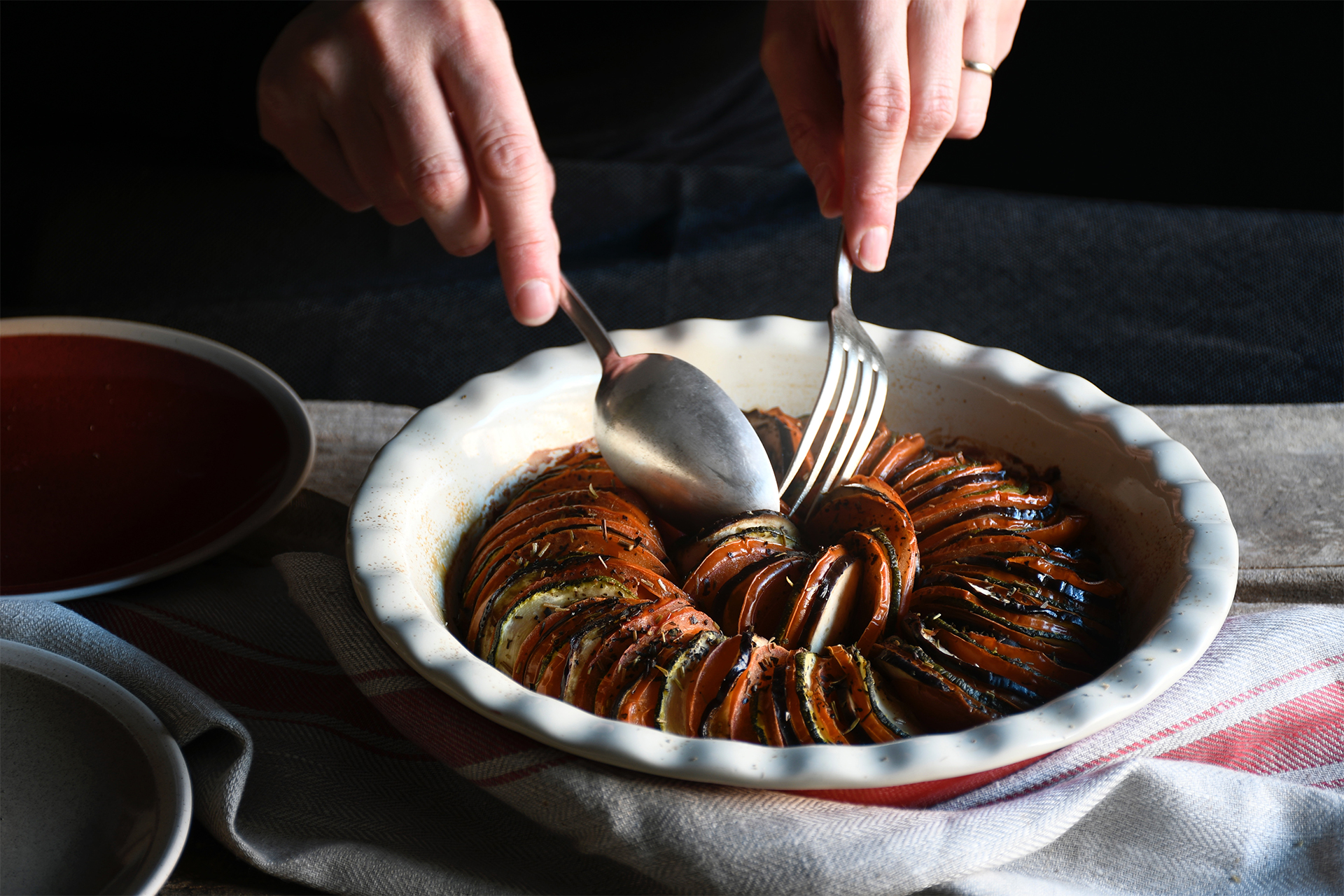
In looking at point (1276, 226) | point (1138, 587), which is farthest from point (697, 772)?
point (1276, 226)

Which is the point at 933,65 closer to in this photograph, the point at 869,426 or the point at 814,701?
the point at 869,426

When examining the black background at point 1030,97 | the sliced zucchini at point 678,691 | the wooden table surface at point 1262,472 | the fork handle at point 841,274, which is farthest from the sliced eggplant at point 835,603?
the black background at point 1030,97

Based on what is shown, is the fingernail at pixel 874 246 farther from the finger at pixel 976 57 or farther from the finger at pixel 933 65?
the finger at pixel 976 57

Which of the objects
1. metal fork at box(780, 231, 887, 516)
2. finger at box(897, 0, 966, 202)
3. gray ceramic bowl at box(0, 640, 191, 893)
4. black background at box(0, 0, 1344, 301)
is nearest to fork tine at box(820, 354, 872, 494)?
metal fork at box(780, 231, 887, 516)

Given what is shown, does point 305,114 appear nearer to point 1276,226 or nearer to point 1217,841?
point 1217,841

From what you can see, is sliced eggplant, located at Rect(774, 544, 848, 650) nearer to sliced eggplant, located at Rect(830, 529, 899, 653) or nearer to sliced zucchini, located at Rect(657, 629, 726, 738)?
sliced eggplant, located at Rect(830, 529, 899, 653)

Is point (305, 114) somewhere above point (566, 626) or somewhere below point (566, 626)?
above
